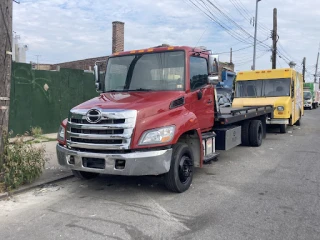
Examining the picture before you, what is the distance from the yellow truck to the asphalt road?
18.9 ft

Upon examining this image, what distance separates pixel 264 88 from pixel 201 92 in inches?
320

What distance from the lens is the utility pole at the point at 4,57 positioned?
18.2ft

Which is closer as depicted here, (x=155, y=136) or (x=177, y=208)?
(x=177, y=208)

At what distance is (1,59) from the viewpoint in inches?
220

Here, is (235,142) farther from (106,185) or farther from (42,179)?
(42,179)

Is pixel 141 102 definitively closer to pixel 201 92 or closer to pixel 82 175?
pixel 201 92

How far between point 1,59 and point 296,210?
17.4ft

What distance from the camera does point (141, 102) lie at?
5348 mm

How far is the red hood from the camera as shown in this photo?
A: 516 centimetres

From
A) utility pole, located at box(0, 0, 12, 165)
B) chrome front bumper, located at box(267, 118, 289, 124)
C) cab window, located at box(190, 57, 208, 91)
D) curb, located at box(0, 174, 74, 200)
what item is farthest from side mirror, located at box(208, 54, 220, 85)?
chrome front bumper, located at box(267, 118, 289, 124)

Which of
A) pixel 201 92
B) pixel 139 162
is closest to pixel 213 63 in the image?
pixel 201 92

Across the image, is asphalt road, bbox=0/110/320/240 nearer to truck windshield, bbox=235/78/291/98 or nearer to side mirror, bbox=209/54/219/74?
side mirror, bbox=209/54/219/74

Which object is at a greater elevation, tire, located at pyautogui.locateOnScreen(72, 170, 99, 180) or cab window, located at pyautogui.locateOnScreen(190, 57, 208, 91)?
cab window, located at pyautogui.locateOnScreen(190, 57, 208, 91)

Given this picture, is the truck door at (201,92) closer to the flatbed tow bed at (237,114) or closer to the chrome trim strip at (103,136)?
the flatbed tow bed at (237,114)
